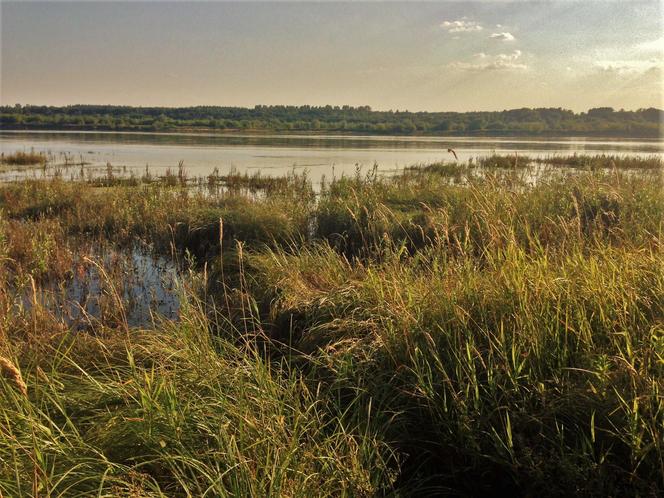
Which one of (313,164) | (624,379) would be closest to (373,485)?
(624,379)

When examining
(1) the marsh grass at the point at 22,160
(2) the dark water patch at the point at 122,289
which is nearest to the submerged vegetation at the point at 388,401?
(2) the dark water patch at the point at 122,289

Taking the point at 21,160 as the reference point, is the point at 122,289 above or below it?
below

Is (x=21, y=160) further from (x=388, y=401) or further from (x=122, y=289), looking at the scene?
(x=388, y=401)

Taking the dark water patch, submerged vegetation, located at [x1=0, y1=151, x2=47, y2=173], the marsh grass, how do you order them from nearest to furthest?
the dark water patch
submerged vegetation, located at [x1=0, y1=151, x2=47, y2=173]
the marsh grass

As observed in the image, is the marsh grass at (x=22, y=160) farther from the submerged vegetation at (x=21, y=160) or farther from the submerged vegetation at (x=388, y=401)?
the submerged vegetation at (x=388, y=401)

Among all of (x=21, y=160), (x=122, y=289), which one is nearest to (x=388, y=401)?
(x=122, y=289)

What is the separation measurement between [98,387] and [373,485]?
1610mm

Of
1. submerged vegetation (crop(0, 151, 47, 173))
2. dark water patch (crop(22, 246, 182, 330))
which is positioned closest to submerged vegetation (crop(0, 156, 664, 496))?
dark water patch (crop(22, 246, 182, 330))

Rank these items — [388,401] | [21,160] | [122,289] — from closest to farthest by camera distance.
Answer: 1. [388,401]
2. [122,289]
3. [21,160]

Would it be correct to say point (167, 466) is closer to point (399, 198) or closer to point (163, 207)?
point (399, 198)

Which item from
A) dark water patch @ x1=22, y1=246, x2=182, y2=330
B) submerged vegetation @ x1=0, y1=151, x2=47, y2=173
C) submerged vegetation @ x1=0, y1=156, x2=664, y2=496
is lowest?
dark water patch @ x1=22, y1=246, x2=182, y2=330

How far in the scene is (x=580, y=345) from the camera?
3084 millimetres

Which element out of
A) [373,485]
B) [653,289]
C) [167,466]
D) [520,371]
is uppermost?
[653,289]

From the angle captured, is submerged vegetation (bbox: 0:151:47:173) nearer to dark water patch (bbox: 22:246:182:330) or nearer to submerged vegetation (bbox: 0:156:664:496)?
dark water patch (bbox: 22:246:182:330)
